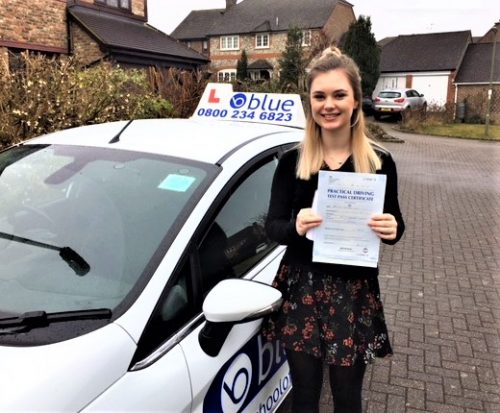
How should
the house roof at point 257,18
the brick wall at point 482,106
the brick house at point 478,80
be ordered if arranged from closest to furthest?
the brick wall at point 482,106, the brick house at point 478,80, the house roof at point 257,18

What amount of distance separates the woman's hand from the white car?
273 millimetres

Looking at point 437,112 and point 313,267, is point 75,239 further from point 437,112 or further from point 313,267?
point 437,112

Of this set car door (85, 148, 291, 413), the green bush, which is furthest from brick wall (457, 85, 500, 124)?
car door (85, 148, 291, 413)

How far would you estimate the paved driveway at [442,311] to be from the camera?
128 inches

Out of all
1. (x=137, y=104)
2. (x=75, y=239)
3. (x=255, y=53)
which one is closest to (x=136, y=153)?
(x=75, y=239)

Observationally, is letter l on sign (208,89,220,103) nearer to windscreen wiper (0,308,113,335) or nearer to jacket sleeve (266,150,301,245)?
jacket sleeve (266,150,301,245)

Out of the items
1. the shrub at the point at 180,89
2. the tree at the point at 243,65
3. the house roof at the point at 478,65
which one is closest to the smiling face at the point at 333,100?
the shrub at the point at 180,89

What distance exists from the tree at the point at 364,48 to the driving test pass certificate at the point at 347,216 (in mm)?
31263

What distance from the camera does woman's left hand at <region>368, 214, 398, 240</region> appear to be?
185cm

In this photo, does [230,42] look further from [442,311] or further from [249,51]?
[442,311]

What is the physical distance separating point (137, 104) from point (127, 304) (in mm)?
5564

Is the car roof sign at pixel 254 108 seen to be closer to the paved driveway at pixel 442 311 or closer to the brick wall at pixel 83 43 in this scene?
the paved driveway at pixel 442 311

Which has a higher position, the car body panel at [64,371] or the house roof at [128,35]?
the house roof at [128,35]

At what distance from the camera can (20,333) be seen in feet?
5.02
